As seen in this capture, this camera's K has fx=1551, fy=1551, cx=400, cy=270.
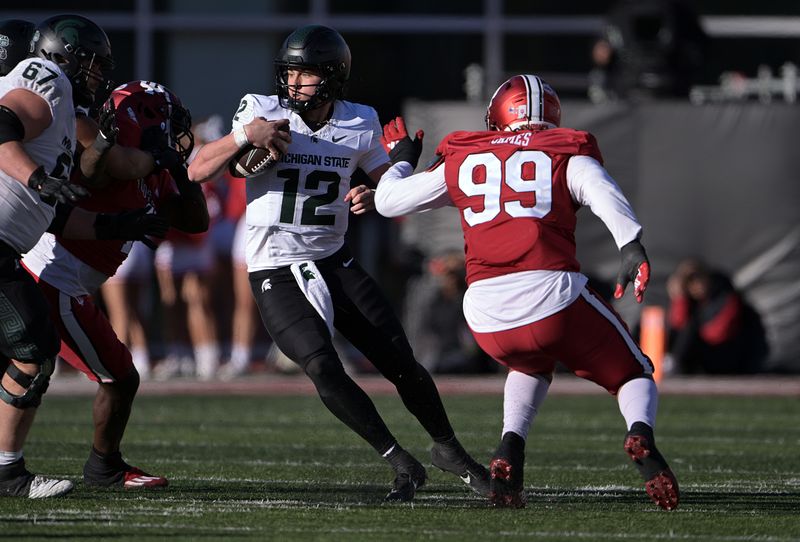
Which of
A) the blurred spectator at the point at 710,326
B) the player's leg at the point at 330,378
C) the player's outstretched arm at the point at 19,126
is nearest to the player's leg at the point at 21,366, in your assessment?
the player's outstretched arm at the point at 19,126

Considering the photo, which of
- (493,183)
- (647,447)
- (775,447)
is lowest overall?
(775,447)

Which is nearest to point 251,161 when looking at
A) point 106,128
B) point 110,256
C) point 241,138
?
point 241,138

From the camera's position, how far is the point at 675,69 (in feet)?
45.7

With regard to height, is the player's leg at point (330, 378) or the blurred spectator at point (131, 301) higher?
the player's leg at point (330, 378)

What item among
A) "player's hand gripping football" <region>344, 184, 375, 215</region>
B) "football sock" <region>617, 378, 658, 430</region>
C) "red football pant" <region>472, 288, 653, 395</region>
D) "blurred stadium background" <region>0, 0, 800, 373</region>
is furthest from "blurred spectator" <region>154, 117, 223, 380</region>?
"football sock" <region>617, 378, 658, 430</region>

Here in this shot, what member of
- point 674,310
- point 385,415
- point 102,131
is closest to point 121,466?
point 102,131

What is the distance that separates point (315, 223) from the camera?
6520 mm

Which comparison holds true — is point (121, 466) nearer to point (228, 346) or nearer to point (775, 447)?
point (775, 447)

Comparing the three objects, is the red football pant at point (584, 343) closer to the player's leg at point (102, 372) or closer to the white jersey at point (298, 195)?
the white jersey at point (298, 195)

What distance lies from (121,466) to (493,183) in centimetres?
207

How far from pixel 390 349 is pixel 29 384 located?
1488 mm

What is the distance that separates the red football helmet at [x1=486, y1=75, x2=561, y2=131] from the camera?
620 cm

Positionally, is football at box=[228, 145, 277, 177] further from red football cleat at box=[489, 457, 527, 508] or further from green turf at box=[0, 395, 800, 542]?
red football cleat at box=[489, 457, 527, 508]

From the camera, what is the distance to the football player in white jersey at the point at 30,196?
5824 mm
